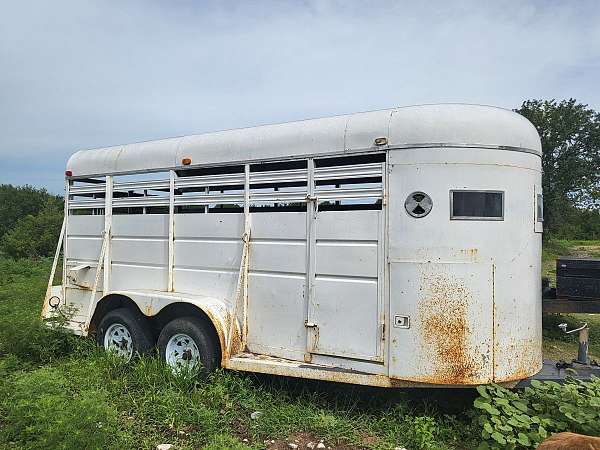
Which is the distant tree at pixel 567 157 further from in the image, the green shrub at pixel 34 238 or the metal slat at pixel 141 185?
the green shrub at pixel 34 238

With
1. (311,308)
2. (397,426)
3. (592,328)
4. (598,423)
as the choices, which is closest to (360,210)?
(311,308)

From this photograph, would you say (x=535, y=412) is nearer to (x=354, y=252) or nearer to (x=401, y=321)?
(x=401, y=321)

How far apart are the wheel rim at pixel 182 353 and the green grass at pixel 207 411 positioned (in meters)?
0.18

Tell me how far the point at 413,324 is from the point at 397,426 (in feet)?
2.95

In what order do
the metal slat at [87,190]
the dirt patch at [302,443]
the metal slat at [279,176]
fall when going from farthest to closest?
the metal slat at [87,190]
the metal slat at [279,176]
the dirt patch at [302,443]

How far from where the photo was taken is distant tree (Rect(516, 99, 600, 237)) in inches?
675

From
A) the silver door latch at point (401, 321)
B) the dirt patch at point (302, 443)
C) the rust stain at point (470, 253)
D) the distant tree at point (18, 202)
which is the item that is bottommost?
the dirt patch at point (302, 443)

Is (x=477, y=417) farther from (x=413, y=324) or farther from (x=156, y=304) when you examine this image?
(x=156, y=304)

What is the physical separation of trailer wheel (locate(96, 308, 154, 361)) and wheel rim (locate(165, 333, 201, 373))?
0.40 meters

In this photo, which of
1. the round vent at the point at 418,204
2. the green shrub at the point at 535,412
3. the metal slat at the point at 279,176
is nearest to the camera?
the green shrub at the point at 535,412

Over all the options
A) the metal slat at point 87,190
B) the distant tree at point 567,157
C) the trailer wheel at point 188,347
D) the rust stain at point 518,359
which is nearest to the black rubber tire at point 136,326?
the trailer wheel at point 188,347

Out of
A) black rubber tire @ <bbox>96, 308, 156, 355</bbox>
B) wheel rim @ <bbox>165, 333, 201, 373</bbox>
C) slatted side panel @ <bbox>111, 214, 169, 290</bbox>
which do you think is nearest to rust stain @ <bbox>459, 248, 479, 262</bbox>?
wheel rim @ <bbox>165, 333, 201, 373</bbox>

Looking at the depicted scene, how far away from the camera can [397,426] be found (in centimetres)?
435

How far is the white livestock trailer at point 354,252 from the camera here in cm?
429
